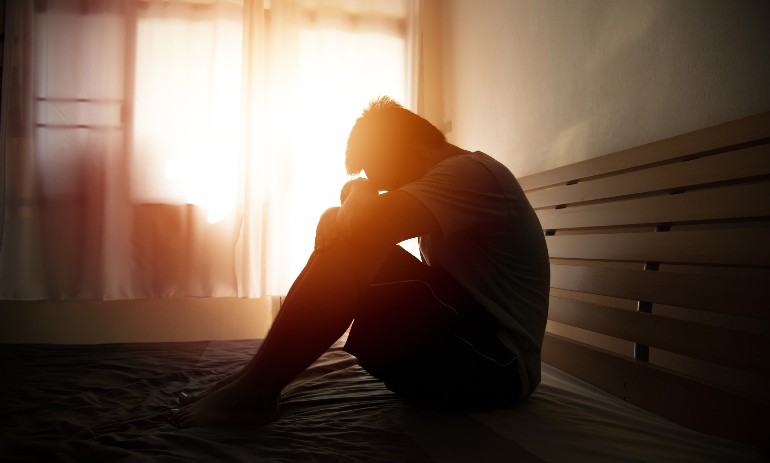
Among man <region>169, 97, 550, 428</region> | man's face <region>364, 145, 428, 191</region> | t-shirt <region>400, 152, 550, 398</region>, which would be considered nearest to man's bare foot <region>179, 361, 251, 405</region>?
man <region>169, 97, 550, 428</region>

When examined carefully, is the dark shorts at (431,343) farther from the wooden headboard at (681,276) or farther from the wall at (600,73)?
the wall at (600,73)

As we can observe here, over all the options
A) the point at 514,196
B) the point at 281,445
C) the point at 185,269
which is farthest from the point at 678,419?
the point at 185,269

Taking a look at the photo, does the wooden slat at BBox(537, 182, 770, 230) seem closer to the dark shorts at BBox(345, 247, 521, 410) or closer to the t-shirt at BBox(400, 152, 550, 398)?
the t-shirt at BBox(400, 152, 550, 398)

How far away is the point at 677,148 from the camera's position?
1.09 metres

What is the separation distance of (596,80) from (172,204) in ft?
6.49

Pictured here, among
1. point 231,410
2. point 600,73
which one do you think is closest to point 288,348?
point 231,410

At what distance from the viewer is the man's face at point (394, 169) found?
131 centimetres

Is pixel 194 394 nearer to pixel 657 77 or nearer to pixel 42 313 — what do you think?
pixel 657 77

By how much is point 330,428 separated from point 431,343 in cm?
23

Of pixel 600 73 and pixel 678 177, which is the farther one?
pixel 600 73

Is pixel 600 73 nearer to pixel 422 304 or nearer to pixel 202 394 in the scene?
pixel 422 304

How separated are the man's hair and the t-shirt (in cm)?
24

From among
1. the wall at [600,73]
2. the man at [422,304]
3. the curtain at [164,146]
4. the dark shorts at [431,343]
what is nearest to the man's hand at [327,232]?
the man at [422,304]

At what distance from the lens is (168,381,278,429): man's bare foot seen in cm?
91
